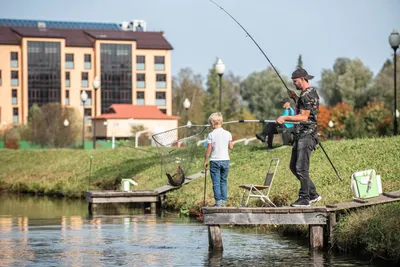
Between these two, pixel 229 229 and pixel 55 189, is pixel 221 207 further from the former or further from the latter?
pixel 55 189

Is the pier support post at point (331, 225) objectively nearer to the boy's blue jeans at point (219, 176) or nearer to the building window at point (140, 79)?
the boy's blue jeans at point (219, 176)

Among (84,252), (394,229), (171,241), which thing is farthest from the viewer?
(171,241)

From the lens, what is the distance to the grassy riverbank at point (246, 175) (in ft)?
49.8

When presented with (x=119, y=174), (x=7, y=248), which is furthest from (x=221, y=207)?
(x=119, y=174)

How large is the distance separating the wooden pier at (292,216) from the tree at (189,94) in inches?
4375

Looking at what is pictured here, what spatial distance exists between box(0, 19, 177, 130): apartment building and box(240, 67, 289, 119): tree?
10.9 meters

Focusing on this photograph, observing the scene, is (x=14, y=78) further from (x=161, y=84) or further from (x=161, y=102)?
(x=161, y=102)

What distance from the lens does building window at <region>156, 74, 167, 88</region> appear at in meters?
124

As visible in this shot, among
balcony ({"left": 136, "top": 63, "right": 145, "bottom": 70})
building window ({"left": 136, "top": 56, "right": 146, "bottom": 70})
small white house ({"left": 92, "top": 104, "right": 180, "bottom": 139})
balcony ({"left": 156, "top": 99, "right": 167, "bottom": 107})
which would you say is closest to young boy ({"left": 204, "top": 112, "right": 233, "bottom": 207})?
small white house ({"left": 92, "top": 104, "right": 180, "bottom": 139})

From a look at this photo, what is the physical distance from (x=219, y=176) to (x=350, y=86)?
9947 cm

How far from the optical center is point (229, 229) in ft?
66.2

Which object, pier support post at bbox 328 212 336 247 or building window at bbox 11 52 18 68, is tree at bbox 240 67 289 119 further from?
pier support post at bbox 328 212 336 247

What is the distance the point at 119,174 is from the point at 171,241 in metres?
17.8

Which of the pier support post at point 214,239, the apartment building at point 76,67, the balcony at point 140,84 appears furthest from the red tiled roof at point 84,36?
the pier support post at point 214,239
